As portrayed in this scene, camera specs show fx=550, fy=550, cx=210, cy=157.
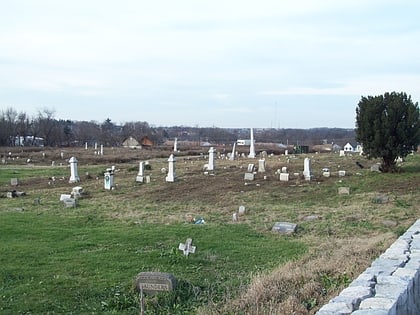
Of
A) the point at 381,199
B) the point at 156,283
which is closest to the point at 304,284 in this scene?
the point at 156,283

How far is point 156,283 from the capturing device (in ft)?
26.9

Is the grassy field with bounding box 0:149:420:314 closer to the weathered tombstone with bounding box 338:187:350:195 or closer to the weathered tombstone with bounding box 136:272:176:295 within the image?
the weathered tombstone with bounding box 136:272:176:295

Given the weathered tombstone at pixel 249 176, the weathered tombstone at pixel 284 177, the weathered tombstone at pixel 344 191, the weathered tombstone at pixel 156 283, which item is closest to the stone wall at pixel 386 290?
the weathered tombstone at pixel 156 283

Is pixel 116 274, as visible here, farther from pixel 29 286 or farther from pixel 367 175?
pixel 367 175

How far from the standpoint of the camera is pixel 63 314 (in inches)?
301

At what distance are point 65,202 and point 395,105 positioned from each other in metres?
12.6

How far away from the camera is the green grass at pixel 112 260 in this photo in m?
8.16

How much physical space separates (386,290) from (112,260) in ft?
22.7

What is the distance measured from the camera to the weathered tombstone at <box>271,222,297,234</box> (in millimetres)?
13180

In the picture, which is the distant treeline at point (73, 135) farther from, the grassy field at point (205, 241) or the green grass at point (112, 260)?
the green grass at point (112, 260)

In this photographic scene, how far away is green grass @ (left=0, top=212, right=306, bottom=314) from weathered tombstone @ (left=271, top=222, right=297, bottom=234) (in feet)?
1.19

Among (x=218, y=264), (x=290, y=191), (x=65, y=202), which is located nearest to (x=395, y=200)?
(x=290, y=191)

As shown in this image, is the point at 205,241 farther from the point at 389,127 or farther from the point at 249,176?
the point at 389,127

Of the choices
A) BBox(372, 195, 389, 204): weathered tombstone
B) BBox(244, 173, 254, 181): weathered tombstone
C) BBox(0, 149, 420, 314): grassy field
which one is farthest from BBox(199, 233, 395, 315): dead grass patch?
BBox(244, 173, 254, 181): weathered tombstone
